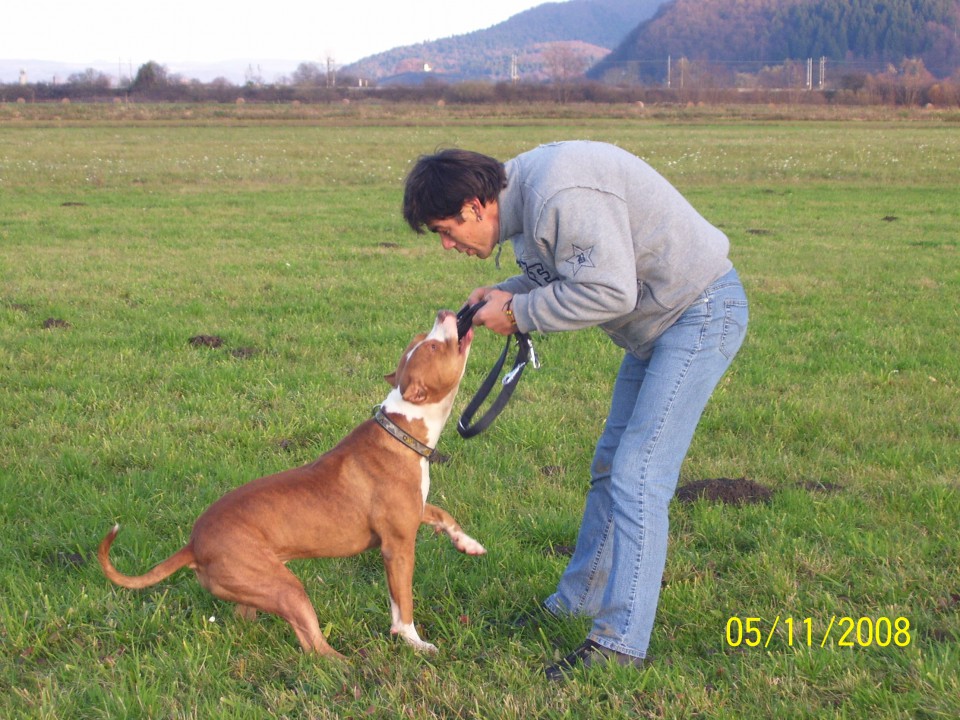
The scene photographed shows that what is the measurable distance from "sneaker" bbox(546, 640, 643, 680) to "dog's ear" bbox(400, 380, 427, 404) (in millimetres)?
1312

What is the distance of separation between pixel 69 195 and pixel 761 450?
820 inches

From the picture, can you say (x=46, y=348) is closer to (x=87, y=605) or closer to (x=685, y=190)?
(x=87, y=605)

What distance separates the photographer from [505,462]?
254 inches

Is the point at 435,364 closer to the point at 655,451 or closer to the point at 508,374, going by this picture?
the point at 508,374

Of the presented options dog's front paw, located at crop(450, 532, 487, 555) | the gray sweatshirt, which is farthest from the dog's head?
dog's front paw, located at crop(450, 532, 487, 555)

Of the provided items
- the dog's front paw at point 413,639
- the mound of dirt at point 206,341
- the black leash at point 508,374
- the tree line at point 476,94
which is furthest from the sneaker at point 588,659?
the tree line at point 476,94

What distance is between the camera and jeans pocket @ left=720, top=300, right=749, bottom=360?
4090 millimetres

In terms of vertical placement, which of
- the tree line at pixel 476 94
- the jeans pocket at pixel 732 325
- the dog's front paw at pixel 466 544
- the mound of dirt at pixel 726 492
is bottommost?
the mound of dirt at pixel 726 492

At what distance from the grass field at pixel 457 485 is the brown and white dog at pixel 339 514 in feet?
0.91

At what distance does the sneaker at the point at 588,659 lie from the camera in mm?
3969

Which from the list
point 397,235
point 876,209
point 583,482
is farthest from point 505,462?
point 876,209

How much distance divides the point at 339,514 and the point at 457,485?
1769mm
